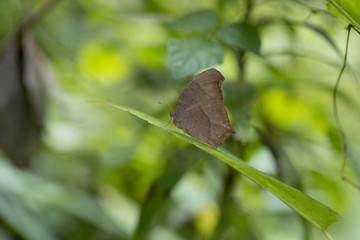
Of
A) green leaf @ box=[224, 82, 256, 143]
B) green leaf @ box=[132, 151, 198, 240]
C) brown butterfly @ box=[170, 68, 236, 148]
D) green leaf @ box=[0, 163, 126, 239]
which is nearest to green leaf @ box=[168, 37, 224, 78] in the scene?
brown butterfly @ box=[170, 68, 236, 148]

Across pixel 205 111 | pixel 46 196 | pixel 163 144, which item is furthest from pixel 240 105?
pixel 46 196

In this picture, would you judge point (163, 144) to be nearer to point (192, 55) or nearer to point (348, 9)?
point (192, 55)

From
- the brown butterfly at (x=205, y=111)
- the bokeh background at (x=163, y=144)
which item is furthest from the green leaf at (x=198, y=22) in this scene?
the brown butterfly at (x=205, y=111)

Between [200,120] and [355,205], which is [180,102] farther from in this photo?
[355,205]

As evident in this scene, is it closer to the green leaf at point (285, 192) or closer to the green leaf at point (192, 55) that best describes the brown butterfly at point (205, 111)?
the green leaf at point (192, 55)

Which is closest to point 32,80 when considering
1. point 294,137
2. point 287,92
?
point 294,137

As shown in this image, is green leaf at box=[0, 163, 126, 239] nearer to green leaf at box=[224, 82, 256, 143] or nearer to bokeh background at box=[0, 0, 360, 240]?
bokeh background at box=[0, 0, 360, 240]
